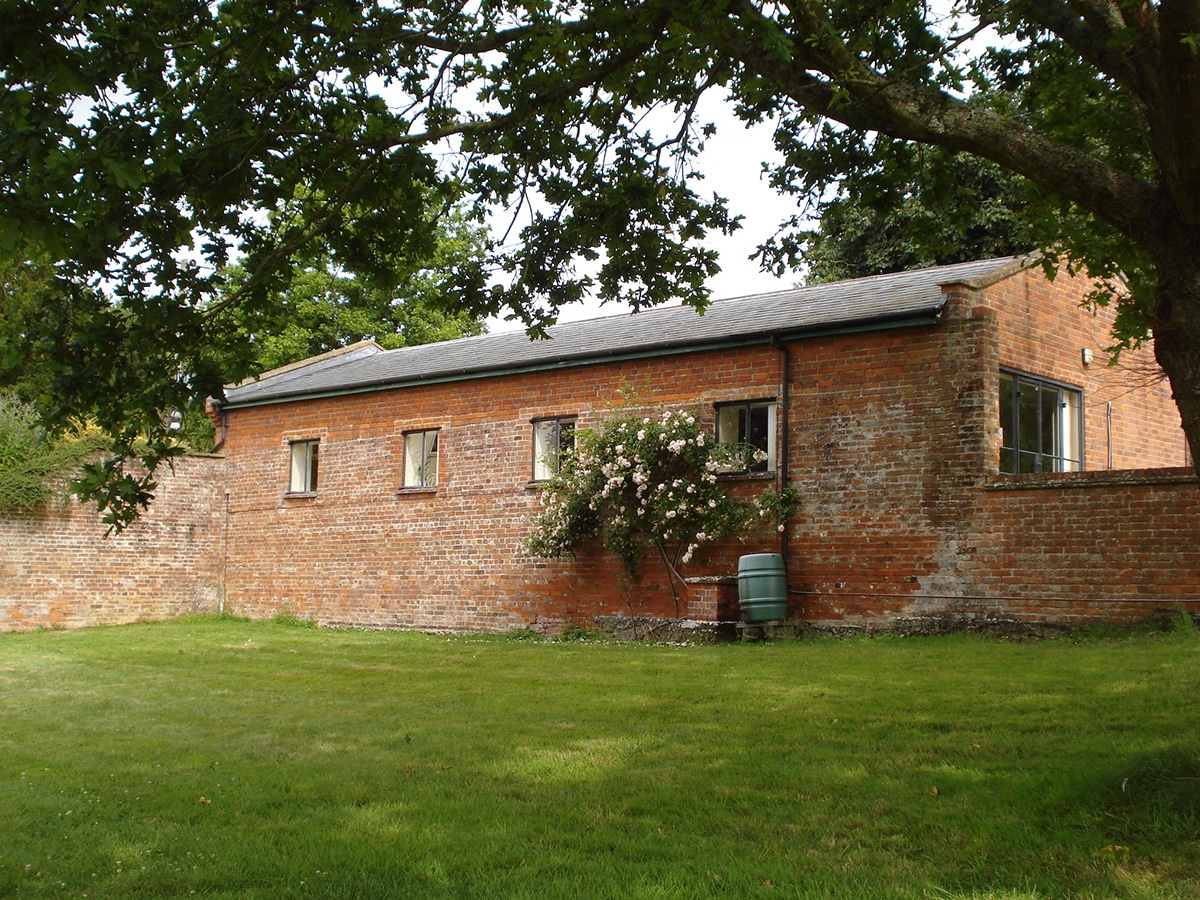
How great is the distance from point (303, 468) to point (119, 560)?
3947mm

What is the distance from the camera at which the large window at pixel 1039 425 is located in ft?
51.8

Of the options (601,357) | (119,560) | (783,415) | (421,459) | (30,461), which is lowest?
(119,560)

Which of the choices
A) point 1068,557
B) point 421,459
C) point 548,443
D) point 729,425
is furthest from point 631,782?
point 421,459

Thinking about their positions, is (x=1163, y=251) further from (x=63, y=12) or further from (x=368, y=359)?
(x=368, y=359)

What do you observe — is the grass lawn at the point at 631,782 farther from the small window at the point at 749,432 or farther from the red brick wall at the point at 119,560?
the red brick wall at the point at 119,560

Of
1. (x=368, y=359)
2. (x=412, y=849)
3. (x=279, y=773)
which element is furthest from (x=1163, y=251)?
(x=368, y=359)

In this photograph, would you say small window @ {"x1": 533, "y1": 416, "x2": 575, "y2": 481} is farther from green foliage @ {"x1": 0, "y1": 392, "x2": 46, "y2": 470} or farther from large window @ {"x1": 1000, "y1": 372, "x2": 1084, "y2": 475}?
green foliage @ {"x1": 0, "y1": 392, "x2": 46, "y2": 470}

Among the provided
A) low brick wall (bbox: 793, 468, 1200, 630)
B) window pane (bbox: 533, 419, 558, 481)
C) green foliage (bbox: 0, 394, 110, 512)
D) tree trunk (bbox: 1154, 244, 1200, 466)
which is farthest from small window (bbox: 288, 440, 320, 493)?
tree trunk (bbox: 1154, 244, 1200, 466)

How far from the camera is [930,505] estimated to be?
48.8ft

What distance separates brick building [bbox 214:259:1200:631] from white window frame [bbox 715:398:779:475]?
0.12 ft

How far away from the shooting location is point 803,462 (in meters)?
16.0

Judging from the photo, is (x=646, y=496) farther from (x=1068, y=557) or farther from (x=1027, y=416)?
(x=1068, y=557)

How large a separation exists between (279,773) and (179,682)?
5579mm

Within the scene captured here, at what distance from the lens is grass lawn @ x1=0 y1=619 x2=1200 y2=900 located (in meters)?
4.91
